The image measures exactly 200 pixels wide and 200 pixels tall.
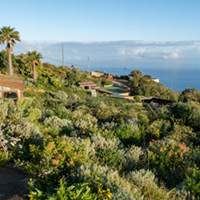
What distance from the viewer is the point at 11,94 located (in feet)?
76.7

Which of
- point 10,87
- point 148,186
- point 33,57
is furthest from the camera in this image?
point 33,57

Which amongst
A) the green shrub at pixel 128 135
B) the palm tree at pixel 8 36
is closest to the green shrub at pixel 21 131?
the green shrub at pixel 128 135

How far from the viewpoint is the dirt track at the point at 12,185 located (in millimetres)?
3465

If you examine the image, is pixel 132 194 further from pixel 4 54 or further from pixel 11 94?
pixel 4 54

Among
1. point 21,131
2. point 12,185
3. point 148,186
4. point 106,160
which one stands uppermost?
point 21,131

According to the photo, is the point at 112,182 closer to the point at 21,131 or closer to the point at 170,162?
the point at 170,162

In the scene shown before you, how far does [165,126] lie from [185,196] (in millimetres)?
5931

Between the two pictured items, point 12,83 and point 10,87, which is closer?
point 10,87

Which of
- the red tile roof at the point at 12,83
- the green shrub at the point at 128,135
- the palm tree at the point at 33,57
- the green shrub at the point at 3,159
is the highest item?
the palm tree at the point at 33,57

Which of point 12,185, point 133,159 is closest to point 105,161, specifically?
point 133,159

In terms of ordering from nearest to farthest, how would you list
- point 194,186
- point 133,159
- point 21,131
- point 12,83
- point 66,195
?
point 66,195 < point 194,186 < point 133,159 < point 21,131 < point 12,83

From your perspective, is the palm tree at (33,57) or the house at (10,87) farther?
the palm tree at (33,57)

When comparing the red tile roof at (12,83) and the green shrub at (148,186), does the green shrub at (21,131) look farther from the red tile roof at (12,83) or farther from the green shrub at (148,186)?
the red tile roof at (12,83)

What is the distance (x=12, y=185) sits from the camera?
12.8 feet
